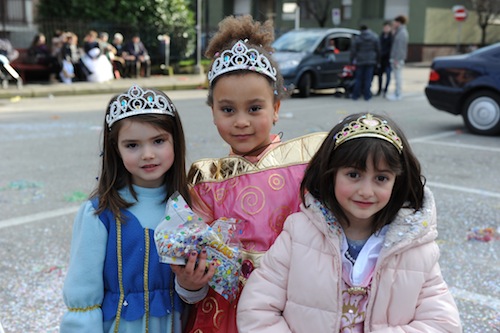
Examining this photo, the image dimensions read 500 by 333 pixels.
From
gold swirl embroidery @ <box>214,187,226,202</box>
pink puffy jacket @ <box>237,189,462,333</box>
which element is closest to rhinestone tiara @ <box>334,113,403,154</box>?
pink puffy jacket @ <box>237,189,462,333</box>

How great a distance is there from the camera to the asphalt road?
344 cm

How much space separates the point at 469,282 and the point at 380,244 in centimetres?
206

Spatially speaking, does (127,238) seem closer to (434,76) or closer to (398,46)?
(434,76)

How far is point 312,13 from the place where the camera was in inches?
1328

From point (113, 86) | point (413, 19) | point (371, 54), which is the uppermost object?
point (413, 19)

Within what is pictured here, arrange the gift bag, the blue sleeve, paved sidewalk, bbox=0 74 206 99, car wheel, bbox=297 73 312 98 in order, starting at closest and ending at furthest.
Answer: the gift bag
the blue sleeve
car wheel, bbox=297 73 312 98
paved sidewalk, bbox=0 74 206 99

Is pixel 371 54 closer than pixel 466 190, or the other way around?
pixel 466 190

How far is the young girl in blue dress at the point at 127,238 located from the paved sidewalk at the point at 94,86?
44.9ft

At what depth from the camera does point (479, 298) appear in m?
3.44

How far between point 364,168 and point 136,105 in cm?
81

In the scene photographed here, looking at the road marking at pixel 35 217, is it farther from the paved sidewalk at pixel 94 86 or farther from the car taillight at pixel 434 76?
the paved sidewalk at pixel 94 86

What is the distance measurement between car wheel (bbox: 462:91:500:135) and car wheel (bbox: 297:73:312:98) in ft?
17.8

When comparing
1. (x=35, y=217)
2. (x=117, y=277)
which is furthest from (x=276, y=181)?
(x=35, y=217)

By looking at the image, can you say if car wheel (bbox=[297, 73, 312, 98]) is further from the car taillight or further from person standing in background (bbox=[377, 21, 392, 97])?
the car taillight
